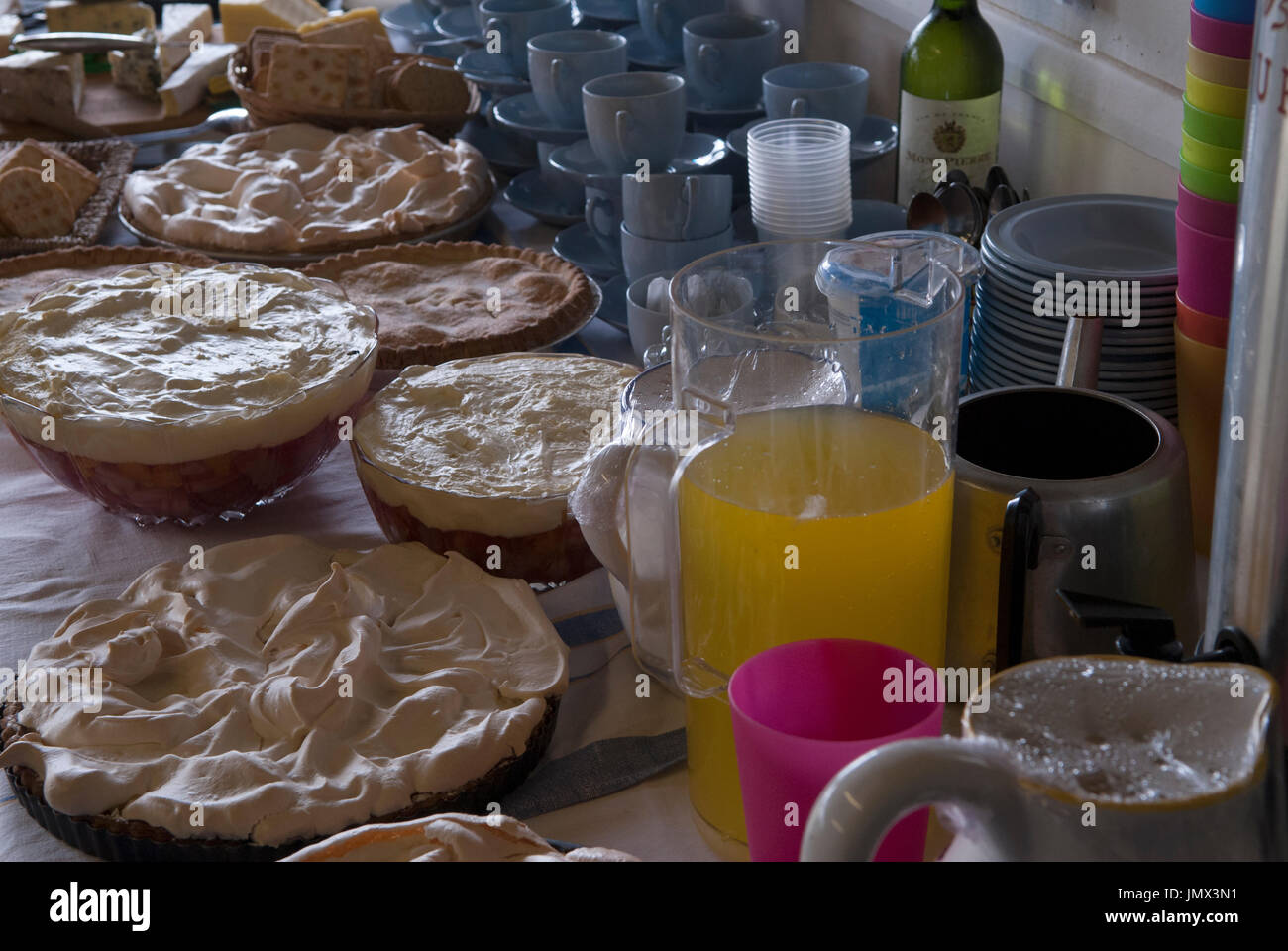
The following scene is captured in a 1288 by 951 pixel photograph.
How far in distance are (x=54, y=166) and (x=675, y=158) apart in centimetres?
80

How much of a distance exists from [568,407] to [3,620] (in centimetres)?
46

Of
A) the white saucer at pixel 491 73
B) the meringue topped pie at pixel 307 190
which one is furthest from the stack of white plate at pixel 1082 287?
the white saucer at pixel 491 73

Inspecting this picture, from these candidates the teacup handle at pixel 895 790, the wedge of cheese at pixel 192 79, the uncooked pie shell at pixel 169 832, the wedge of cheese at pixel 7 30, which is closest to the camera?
the teacup handle at pixel 895 790

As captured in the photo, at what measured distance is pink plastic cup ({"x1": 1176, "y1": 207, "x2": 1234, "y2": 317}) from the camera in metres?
0.80

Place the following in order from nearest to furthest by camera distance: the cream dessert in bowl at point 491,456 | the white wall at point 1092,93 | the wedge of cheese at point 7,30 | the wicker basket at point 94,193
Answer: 1. the cream dessert in bowl at point 491,456
2. the white wall at point 1092,93
3. the wicker basket at point 94,193
4. the wedge of cheese at point 7,30

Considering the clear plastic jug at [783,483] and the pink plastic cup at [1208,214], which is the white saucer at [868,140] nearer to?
the pink plastic cup at [1208,214]

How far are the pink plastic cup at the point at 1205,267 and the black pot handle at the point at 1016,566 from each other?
0.77ft

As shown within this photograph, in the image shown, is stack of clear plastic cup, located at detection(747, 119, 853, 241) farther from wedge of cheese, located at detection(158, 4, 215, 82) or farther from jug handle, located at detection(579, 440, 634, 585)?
wedge of cheese, located at detection(158, 4, 215, 82)

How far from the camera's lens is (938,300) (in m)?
0.69

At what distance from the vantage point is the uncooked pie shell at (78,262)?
140 cm

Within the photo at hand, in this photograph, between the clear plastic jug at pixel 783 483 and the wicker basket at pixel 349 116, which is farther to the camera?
the wicker basket at pixel 349 116

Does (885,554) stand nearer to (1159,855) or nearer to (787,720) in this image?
(787,720)

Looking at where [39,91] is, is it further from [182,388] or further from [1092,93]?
[1092,93]
